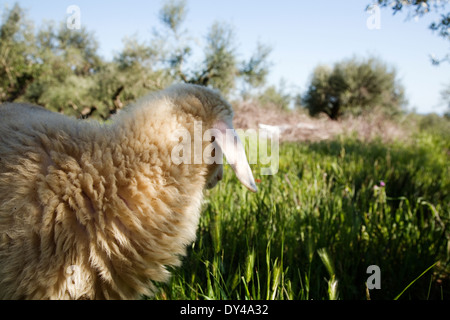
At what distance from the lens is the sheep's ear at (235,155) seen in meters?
1.55

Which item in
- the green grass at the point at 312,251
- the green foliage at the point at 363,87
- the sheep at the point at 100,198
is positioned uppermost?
the green foliage at the point at 363,87

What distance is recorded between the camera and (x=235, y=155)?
5.16 feet

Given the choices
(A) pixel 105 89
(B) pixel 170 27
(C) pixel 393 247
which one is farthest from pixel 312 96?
(C) pixel 393 247

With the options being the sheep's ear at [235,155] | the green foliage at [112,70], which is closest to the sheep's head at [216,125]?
the sheep's ear at [235,155]

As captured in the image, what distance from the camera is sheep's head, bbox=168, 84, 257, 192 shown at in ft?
5.14

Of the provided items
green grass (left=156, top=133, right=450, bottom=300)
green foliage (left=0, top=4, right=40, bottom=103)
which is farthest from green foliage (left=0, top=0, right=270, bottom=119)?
green grass (left=156, top=133, right=450, bottom=300)

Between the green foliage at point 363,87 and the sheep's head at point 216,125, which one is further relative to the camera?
the green foliage at point 363,87

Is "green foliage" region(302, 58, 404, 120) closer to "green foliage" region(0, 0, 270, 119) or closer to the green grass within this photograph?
"green foliage" region(0, 0, 270, 119)

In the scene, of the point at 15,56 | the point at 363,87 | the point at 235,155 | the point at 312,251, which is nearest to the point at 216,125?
the point at 235,155

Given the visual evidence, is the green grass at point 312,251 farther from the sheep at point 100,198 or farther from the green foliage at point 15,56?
the green foliage at point 15,56
